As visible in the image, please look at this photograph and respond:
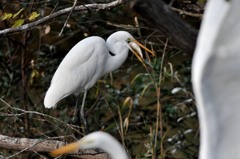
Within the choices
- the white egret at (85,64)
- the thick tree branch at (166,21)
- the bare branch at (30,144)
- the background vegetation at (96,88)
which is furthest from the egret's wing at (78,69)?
the thick tree branch at (166,21)

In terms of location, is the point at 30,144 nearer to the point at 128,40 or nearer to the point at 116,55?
the point at 128,40

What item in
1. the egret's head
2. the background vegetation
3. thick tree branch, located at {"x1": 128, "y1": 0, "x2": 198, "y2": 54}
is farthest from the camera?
the background vegetation

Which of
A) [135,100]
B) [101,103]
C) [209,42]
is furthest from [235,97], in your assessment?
[101,103]

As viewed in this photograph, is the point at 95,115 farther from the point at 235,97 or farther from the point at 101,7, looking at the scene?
the point at 235,97

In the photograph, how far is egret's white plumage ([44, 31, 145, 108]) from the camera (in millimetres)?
3420

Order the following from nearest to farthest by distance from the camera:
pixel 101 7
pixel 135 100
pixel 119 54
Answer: pixel 101 7, pixel 119 54, pixel 135 100

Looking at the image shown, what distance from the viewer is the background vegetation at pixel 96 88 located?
3.78 metres

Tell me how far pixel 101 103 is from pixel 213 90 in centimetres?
288

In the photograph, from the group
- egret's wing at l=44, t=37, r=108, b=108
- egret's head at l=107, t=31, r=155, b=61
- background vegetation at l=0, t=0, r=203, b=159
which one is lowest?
background vegetation at l=0, t=0, r=203, b=159

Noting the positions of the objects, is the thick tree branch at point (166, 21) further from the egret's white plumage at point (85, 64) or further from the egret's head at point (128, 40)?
the egret's white plumage at point (85, 64)

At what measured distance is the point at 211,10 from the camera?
3.72 feet

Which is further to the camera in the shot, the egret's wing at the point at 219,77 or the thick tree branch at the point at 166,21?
the thick tree branch at the point at 166,21

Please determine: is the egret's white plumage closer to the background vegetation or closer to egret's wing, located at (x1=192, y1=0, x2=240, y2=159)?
the background vegetation

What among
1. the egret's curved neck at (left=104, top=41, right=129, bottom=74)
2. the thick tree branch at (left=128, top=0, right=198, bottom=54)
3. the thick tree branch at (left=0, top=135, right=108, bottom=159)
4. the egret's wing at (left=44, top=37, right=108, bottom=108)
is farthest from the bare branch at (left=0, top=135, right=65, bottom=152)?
the thick tree branch at (left=128, top=0, right=198, bottom=54)
